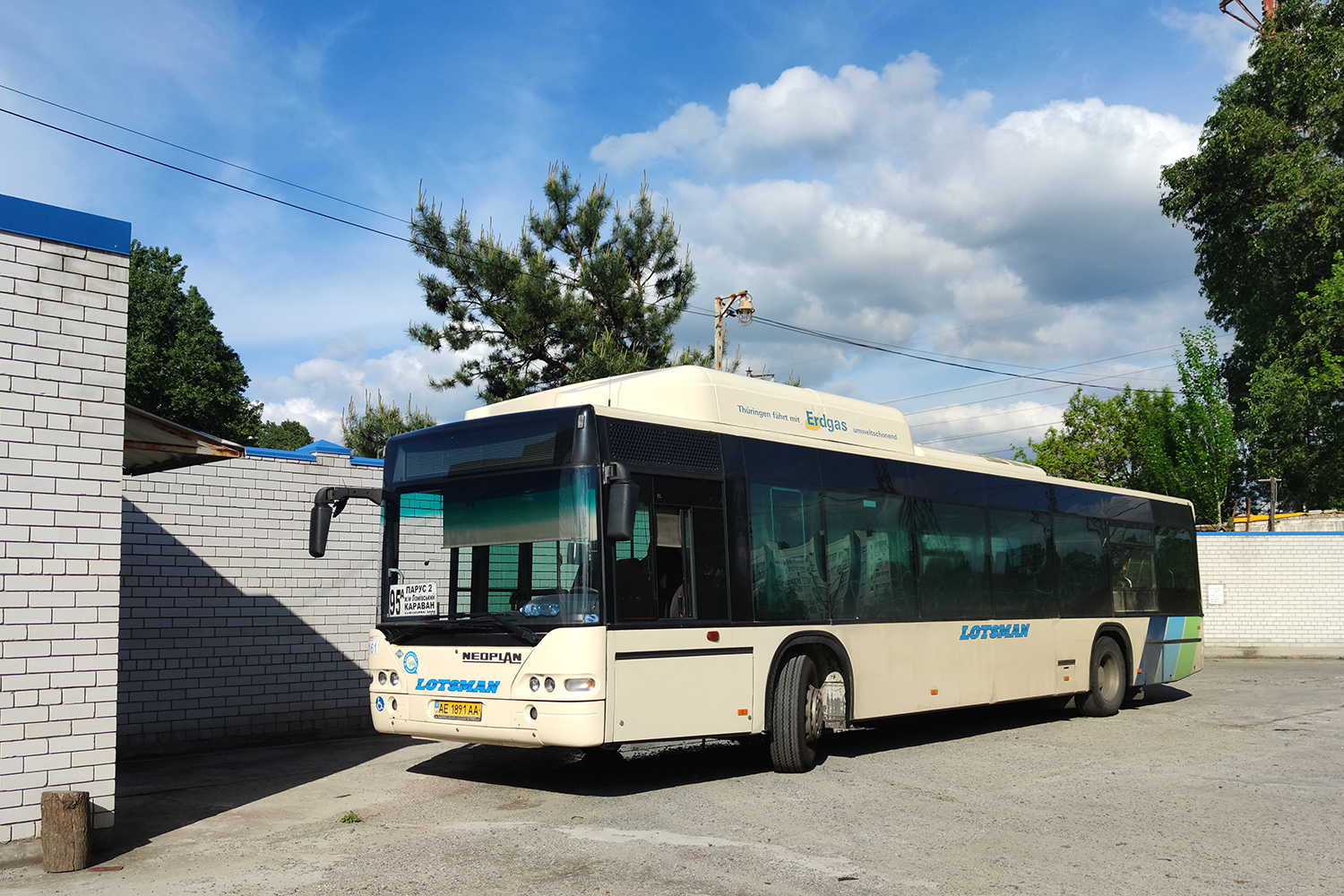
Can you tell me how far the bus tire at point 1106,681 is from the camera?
14.1m

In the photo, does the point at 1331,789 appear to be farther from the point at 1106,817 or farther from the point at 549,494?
the point at 549,494

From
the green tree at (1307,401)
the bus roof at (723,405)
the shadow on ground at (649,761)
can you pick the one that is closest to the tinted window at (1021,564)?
the shadow on ground at (649,761)

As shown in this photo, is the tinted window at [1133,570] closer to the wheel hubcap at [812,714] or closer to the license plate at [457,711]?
the wheel hubcap at [812,714]

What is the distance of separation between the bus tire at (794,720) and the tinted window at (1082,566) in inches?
218

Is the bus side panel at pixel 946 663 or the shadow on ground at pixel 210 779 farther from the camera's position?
the bus side panel at pixel 946 663

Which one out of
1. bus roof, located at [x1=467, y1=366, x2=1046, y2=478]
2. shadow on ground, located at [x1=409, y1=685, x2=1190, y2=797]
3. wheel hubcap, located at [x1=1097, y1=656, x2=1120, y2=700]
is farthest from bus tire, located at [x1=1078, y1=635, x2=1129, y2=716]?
bus roof, located at [x1=467, y1=366, x2=1046, y2=478]

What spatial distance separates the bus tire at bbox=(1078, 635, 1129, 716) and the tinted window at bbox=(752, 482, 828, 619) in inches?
242

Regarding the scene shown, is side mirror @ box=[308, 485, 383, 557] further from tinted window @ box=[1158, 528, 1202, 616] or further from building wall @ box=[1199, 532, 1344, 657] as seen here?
building wall @ box=[1199, 532, 1344, 657]

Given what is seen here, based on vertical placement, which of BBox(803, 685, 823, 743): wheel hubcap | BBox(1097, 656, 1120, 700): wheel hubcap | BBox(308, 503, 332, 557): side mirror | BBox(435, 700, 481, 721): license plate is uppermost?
BBox(308, 503, 332, 557): side mirror

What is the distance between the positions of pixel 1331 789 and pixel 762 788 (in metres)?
4.75

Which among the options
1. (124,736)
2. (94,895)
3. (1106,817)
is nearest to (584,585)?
(94,895)

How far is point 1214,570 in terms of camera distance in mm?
26953

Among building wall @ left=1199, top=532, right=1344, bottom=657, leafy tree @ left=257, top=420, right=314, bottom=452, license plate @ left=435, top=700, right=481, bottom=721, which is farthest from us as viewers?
leafy tree @ left=257, top=420, right=314, bottom=452

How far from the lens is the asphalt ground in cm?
597
